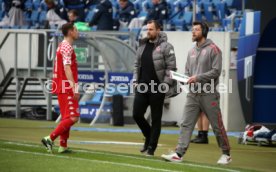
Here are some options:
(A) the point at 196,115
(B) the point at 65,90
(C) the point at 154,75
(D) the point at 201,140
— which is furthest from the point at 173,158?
(D) the point at 201,140

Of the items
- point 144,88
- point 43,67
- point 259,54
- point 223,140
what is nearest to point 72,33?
point 144,88

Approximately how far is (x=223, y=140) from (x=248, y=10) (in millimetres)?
6205

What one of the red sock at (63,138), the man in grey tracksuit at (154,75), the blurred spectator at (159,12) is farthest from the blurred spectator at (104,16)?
the red sock at (63,138)

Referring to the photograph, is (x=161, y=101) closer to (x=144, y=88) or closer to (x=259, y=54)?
(x=144, y=88)

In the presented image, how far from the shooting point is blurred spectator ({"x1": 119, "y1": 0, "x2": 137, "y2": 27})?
26.9 meters

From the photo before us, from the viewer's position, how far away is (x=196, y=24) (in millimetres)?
13602

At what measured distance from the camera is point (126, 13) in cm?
2703

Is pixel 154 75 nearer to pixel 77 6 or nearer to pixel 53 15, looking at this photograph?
pixel 53 15

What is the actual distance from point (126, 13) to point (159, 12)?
1995 mm

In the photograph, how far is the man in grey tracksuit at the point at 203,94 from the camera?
44.1ft

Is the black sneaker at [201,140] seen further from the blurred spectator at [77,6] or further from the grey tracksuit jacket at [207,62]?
the blurred spectator at [77,6]

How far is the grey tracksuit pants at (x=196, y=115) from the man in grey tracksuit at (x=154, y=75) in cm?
101

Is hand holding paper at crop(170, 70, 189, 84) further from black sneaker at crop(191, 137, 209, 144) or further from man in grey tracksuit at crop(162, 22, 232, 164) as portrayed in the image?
black sneaker at crop(191, 137, 209, 144)

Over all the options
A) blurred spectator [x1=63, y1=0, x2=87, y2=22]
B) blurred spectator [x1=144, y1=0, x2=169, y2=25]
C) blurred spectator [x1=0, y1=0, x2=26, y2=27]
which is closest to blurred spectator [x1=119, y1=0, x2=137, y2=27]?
blurred spectator [x1=63, y1=0, x2=87, y2=22]
